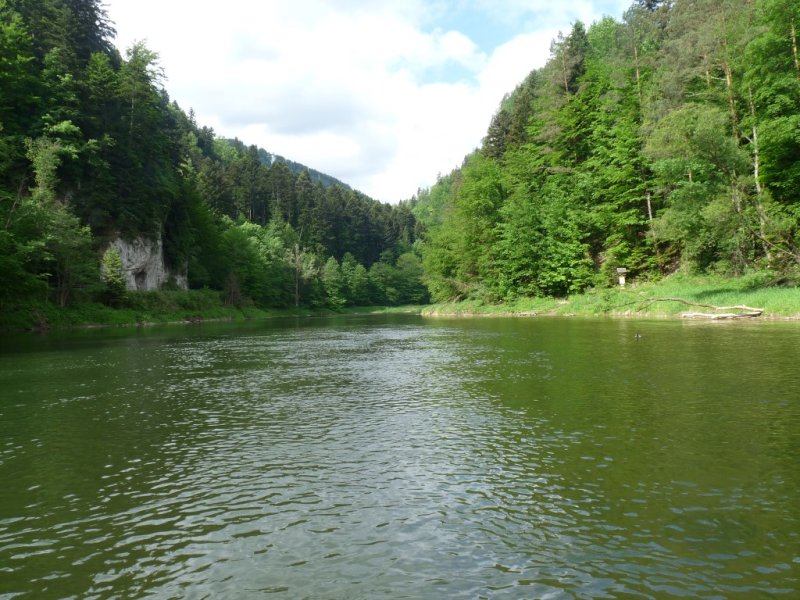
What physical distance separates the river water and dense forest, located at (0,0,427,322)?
3401 cm

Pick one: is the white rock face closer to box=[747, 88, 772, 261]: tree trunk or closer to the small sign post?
the small sign post

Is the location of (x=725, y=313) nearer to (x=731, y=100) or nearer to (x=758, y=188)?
(x=758, y=188)

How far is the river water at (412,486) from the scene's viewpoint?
6.25 m

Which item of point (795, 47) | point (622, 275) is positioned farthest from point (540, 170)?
point (795, 47)

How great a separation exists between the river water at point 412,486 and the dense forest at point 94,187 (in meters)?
34.0

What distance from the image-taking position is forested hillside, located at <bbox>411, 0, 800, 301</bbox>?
141ft

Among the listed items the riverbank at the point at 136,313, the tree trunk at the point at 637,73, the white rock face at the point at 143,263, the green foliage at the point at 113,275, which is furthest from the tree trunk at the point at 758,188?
the white rock face at the point at 143,263

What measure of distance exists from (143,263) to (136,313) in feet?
34.9

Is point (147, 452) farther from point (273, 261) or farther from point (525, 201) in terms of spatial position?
point (273, 261)

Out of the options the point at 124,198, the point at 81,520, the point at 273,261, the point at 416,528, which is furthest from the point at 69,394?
the point at 273,261

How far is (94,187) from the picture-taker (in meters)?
69.4

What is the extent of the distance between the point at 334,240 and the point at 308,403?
155448 millimetres

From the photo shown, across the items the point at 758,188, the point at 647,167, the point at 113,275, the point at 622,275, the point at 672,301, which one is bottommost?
the point at 672,301

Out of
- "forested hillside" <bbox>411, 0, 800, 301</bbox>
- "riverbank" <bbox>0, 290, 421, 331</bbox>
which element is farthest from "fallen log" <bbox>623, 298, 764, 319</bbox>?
"riverbank" <bbox>0, 290, 421, 331</bbox>
